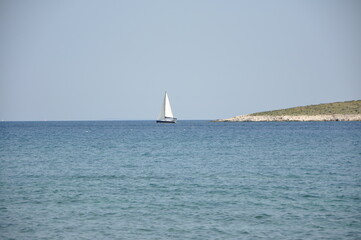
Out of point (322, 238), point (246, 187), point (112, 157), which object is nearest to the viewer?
point (322, 238)

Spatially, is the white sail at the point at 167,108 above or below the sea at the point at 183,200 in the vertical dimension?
above

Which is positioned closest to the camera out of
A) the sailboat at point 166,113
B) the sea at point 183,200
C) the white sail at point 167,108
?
the sea at point 183,200

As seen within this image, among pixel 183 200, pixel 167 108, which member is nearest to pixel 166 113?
pixel 167 108

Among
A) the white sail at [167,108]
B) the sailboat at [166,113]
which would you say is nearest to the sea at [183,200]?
the white sail at [167,108]

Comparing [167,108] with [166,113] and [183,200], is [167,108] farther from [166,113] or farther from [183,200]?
[183,200]

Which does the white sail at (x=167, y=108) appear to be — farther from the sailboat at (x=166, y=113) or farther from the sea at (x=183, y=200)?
the sea at (x=183, y=200)

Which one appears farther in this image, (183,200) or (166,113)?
(166,113)

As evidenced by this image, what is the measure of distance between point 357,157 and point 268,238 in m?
27.9

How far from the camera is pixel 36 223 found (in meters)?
18.9

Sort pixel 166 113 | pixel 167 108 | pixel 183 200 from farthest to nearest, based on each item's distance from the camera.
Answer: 1. pixel 166 113
2. pixel 167 108
3. pixel 183 200

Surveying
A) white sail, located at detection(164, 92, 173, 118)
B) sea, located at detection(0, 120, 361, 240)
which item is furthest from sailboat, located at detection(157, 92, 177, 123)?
sea, located at detection(0, 120, 361, 240)

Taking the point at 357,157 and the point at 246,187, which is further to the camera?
the point at 357,157

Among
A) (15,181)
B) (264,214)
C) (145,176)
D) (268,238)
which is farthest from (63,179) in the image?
(268,238)

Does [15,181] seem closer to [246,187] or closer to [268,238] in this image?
[246,187]
